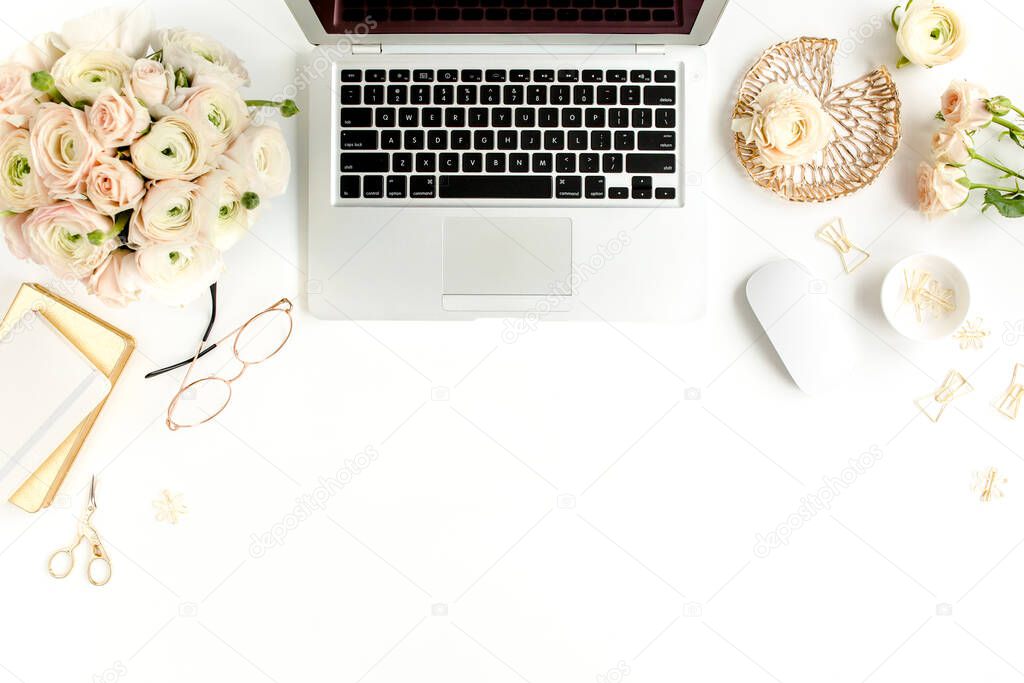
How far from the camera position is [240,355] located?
789 mm

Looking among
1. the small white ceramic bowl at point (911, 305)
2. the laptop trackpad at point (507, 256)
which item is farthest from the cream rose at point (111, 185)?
the small white ceramic bowl at point (911, 305)

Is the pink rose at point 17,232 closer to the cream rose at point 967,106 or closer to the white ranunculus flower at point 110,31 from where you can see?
the white ranunculus flower at point 110,31

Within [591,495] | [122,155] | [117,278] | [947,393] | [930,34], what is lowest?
[591,495]

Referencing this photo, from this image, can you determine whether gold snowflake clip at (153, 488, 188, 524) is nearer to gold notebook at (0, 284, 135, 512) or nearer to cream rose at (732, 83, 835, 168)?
gold notebook at (0, 284, 135, 512)

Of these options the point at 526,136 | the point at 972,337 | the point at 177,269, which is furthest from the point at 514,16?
the point at 972,337

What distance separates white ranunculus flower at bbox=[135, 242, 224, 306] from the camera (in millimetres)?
602

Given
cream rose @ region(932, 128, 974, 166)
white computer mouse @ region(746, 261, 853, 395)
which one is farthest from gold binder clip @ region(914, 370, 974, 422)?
cream rose @ region(932, 128, 974, 166)

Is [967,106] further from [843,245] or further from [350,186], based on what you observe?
[350,186]

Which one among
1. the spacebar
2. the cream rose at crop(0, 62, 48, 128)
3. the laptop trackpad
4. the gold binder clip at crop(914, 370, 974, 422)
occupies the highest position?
the cream rose at crop(0, 62, 48, 128)

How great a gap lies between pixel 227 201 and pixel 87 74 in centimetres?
15

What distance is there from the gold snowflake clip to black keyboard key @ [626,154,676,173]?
0.65 meters

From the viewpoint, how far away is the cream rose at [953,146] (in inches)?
29.5

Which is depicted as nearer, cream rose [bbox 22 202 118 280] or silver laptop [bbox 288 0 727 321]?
cream rose [bbox 22 202 118 280]

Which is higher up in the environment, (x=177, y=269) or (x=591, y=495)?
(x=177, y=269)
